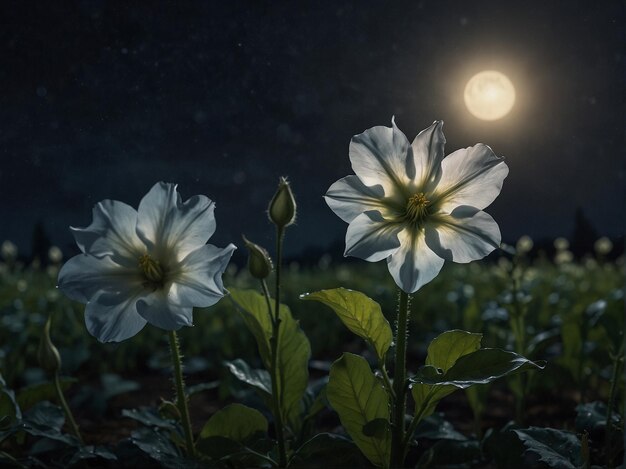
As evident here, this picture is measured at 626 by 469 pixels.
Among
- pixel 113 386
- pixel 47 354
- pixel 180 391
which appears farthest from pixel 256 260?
pixel 113 386

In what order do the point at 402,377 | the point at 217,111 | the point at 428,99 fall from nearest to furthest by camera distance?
the point at 402,377, the point at 428,99, the point at 217,111

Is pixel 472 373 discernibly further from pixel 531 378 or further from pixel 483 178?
pixel 531 378

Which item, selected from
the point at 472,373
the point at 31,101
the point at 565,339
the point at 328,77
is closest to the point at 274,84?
the point at 328,77

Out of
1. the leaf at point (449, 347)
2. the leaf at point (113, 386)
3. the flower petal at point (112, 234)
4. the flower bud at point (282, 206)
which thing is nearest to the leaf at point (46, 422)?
the flower petal at point (112, 234)

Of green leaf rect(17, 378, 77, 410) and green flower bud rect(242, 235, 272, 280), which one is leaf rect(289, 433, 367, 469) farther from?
green leaf rect(17, 378, 77, 410)

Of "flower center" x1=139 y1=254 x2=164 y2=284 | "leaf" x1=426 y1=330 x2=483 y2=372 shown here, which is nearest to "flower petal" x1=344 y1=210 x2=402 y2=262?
"leaf" x1=426 y1=330 x2=483 y2=372

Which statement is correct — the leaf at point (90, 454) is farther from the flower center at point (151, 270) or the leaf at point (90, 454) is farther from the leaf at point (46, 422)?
the flower center at point (151, 270)

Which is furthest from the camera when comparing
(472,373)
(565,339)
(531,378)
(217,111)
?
(217,111)
